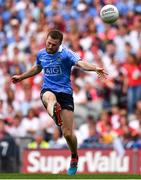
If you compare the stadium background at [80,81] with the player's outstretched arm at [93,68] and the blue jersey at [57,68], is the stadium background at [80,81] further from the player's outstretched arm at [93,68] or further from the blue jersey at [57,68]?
the player's outstretched arm at [93,68]

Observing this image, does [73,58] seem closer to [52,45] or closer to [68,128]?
[52,45]

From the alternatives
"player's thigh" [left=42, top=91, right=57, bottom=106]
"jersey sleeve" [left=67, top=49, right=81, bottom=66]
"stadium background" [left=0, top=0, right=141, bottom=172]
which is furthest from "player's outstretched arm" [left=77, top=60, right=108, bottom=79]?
"stadium background" [left=0, top=0, right=141, bottom=172]

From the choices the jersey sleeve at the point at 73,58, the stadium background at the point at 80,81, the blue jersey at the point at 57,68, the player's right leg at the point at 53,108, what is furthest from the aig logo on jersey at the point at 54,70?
the stadium background at the point at 80,81

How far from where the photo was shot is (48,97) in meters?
14.5

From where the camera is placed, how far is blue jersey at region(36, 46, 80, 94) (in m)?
14.8

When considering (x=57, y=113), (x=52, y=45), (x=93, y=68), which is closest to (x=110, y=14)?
(x=52, y=45)

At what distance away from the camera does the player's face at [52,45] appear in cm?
1450

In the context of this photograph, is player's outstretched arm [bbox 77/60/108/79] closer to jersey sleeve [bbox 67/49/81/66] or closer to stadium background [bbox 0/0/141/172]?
jersey sleeve [bbox 67/49/81/66]

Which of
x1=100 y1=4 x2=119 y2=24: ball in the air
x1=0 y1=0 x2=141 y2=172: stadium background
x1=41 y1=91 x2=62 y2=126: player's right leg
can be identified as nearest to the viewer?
x1=41 y1=91 x2=62 y2=126: player's right leg

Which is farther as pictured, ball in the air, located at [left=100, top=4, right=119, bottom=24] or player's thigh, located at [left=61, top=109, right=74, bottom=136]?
ball in the air, located at [left=100, top=4, right=119, bottom=24]

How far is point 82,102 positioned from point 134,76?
137 cm

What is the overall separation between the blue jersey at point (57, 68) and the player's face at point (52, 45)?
122 millimetres

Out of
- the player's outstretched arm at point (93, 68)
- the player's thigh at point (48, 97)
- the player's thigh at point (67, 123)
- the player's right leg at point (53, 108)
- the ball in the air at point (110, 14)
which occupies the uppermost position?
the ball in the air at point (110, 14)

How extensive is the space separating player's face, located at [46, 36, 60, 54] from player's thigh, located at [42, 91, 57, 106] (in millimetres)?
659
